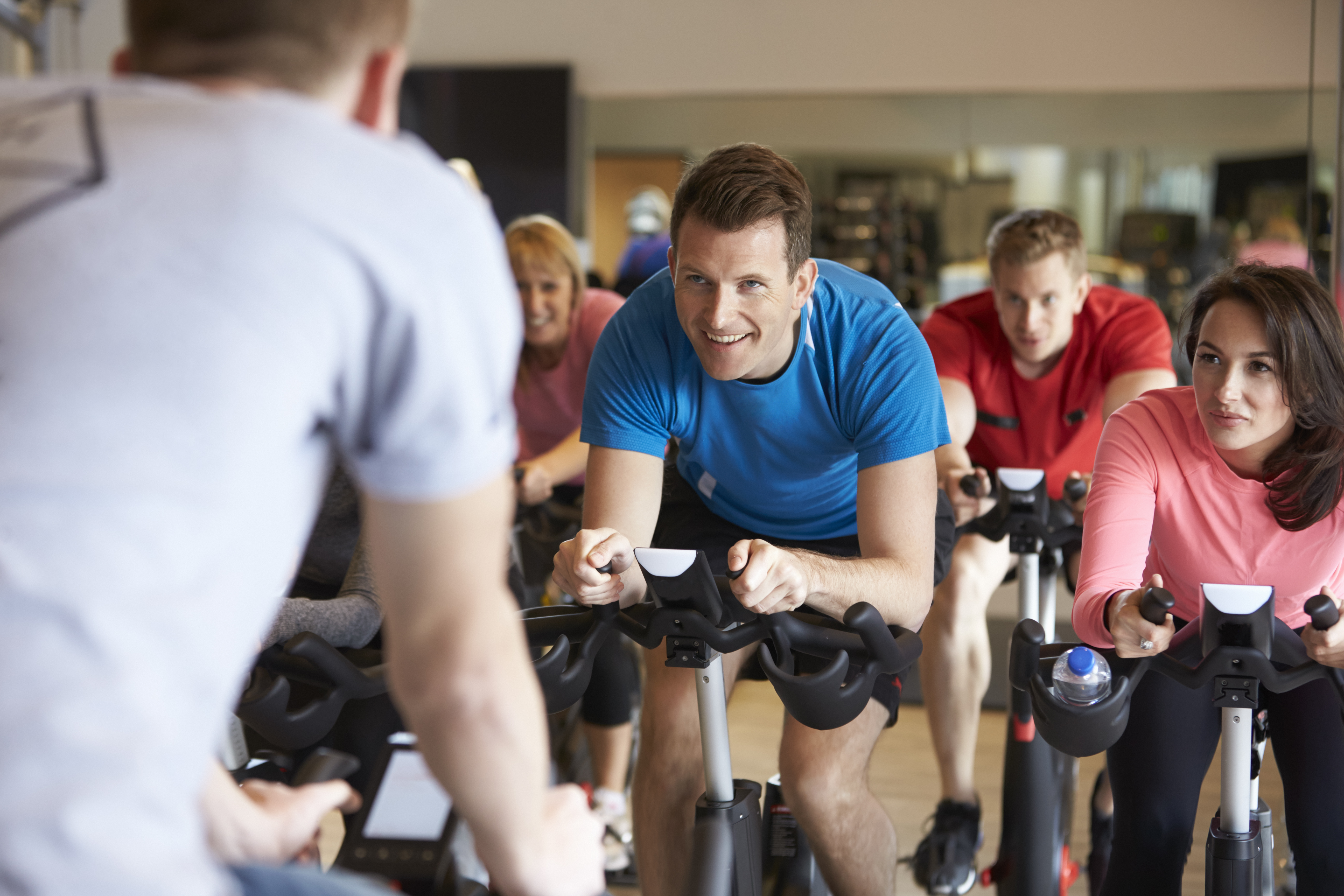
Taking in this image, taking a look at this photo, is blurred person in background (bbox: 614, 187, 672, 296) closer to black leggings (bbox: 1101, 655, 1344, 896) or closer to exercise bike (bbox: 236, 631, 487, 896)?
black leggings (bbox: 1101, 655, 1344, 896)

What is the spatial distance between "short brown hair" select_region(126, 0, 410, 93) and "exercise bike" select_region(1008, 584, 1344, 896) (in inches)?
45.7

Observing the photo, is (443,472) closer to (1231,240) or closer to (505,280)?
(505,280)

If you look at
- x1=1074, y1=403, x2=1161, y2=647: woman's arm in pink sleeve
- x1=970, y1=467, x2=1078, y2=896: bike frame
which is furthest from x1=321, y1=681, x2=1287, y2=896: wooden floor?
x1=1074, y1=403, x2=1161, y2=647: woman's arm in pink sleeve

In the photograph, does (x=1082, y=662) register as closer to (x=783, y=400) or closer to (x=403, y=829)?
(x=783, y=400)

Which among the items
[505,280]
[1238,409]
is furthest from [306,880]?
[1238,409]

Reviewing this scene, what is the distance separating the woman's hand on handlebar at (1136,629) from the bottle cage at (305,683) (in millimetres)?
952

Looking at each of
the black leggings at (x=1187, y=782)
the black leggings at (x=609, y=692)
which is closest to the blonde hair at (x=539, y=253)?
the black leggings at (x=609, y=692)

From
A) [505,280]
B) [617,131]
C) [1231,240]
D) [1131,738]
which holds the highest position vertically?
[617,131]

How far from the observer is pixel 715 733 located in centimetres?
171

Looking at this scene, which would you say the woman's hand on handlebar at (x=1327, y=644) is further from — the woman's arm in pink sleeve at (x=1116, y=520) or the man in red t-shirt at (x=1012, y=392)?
the man in red t-shirt at (x=1012, y=392)

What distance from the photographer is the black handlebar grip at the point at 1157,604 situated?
5.01ft

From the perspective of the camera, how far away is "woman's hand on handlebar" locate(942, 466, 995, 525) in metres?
2.47

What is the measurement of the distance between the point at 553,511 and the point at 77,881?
2539 mm

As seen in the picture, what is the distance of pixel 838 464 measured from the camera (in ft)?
6.97
